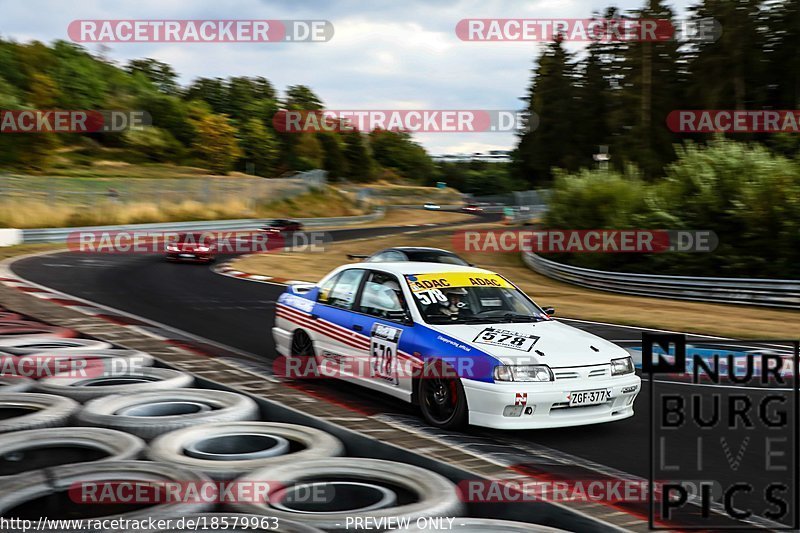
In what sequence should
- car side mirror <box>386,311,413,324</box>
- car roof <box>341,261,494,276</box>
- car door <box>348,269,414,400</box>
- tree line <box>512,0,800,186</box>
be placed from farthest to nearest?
tree line <box>512,0,800,186</box>
car roof <box>341,261,494,276</box>
car side mirror <box>386,311,413,324</box>
car door <box>348,269,414,400</box>

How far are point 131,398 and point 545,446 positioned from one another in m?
3.29

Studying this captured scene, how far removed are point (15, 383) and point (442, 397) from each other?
3.59 m

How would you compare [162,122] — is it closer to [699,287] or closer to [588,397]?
[699,287]

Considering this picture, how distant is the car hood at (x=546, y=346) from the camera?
673cm

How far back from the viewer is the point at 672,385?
917 cm

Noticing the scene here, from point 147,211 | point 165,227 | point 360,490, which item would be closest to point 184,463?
point 360,490

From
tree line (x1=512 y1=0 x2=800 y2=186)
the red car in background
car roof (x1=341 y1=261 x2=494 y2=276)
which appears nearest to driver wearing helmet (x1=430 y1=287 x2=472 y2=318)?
car roof (x1=341 y1=261 x2=494 y2=276)

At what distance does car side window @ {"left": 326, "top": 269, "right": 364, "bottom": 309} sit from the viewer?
27.7 feet

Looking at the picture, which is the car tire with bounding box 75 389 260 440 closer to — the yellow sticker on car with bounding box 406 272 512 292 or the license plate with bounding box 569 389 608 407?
the yellow sticker on car with bounding box 406 272 512 292

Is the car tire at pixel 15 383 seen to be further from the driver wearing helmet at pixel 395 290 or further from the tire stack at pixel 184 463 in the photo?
the driver wearing helmet at pixel 395 290

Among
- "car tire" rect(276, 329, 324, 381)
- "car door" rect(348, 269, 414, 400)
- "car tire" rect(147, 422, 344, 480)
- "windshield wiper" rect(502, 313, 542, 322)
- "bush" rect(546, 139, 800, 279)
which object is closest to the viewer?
"car tire" rect(147, 422, 344, 480)

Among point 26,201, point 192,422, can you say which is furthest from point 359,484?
point 26,201

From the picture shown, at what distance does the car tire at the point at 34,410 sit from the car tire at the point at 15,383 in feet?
0.53

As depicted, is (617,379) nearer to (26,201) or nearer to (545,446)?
(545,446)
